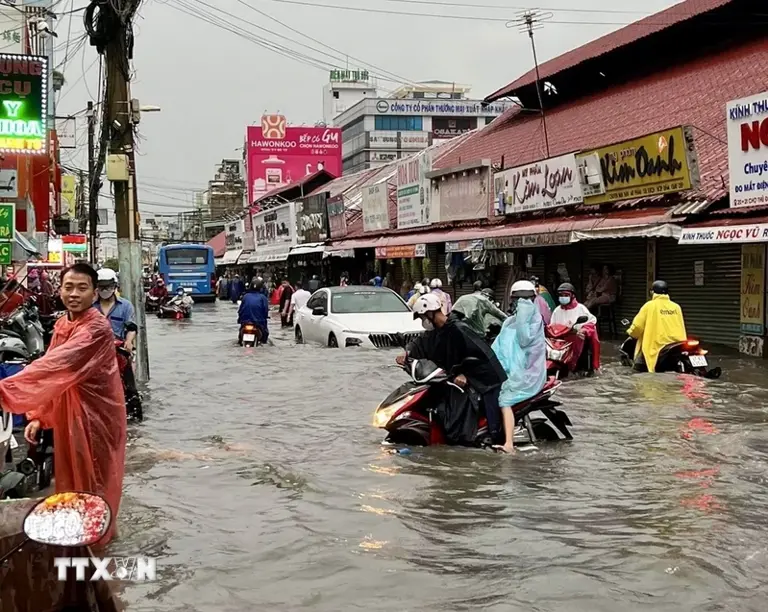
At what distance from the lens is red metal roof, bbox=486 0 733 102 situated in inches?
875

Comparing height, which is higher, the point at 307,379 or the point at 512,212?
the point at 512,212

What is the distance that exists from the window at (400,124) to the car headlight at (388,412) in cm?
8739

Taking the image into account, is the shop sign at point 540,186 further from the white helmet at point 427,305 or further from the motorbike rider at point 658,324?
the white helmet at point 427,305

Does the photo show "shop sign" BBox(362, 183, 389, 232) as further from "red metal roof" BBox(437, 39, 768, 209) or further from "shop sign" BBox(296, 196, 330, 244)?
"shop sign" BBox(296, 196, 330, 244)

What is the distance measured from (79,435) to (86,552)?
2128 millimetres

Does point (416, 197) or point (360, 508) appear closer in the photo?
point (360, 508)

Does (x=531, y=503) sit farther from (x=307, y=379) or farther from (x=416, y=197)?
(x=416, y=197)

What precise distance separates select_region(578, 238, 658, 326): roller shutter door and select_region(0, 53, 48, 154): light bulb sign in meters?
11.3

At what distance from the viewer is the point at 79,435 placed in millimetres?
4980

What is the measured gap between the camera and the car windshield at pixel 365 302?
18.6 m

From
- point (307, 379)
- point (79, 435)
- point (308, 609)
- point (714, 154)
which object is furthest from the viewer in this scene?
point (714, 154)

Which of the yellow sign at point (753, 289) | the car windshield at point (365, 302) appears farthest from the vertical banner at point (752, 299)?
the car windshield at point (365, 302)

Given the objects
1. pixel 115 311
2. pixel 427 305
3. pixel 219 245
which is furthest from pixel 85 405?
pixel 219 245

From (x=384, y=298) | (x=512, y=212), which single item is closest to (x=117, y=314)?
(x=384, y=298)
